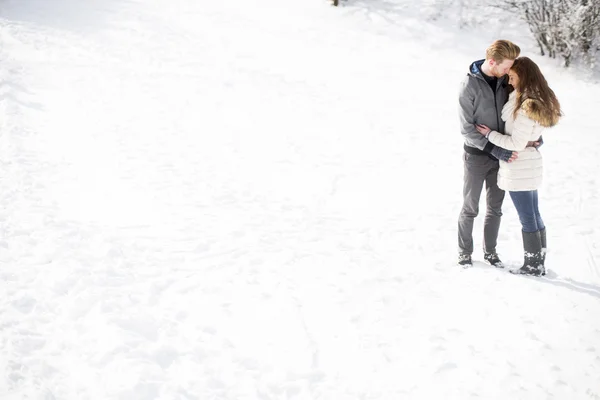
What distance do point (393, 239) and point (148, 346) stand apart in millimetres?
2870

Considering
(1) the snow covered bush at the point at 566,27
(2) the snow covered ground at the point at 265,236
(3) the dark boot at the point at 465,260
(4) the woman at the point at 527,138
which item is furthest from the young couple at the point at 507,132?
(1) the snow covered bush at the point at 566,27

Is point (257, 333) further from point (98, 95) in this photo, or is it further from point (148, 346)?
point (98, 95)

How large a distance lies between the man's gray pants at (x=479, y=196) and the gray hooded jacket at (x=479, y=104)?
0.16 meters

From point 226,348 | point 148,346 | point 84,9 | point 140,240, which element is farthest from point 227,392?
point 84,9

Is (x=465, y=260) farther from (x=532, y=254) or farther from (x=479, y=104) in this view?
(x=479, y=104)

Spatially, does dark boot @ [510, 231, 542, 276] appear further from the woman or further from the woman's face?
the woman's face

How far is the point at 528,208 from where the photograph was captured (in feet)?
12.9

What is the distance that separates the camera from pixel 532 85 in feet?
11.5

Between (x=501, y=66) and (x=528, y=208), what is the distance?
1226 mm

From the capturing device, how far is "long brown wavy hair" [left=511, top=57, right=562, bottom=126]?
11.5 feet

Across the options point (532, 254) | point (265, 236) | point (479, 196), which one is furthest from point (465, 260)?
point (265, 236)

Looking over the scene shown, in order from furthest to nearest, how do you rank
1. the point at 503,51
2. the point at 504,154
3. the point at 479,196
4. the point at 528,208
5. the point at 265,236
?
1. the point at 265,236
2. the point at 479,196
3. the point at 528,208
4. the point at 504,154
5. the point at 503,51

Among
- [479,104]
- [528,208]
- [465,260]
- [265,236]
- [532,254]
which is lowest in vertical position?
[265,236]

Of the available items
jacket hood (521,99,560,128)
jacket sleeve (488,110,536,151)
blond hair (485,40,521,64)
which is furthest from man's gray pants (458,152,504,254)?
blond hair (485,40,521,64)
